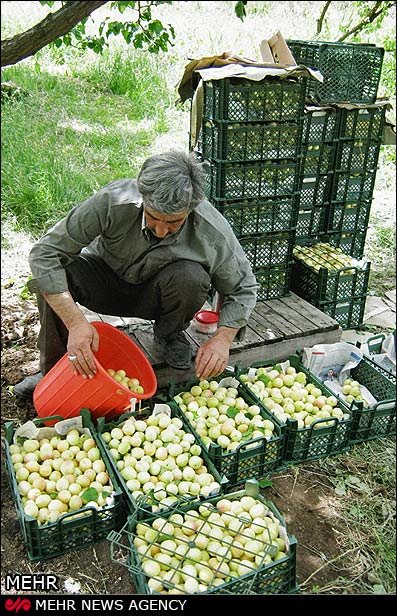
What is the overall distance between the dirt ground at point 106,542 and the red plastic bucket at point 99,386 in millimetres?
343

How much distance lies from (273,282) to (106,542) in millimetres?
1960

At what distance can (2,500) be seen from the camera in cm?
247

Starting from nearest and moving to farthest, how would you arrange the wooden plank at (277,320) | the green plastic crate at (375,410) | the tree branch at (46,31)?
the tree branch at (46,31) → the green plastic crate at (375,410) → the wooden plank at (277,320)

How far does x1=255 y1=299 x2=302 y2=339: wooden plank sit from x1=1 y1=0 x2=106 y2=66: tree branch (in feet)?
6.31

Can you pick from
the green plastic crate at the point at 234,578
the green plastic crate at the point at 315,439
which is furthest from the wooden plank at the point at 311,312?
the green plastic crate at the point at 234,578

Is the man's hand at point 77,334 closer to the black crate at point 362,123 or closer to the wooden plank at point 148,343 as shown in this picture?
the wooden plank at point 148,343

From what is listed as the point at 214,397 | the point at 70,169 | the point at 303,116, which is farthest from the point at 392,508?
the point at 70,169

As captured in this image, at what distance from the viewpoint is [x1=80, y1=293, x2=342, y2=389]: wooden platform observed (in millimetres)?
3117

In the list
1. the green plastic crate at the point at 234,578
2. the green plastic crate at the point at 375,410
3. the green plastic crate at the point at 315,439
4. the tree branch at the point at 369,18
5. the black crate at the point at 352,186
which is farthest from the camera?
the tree branch at the point at 369,18

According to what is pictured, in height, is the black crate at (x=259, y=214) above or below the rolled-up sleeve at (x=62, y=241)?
below

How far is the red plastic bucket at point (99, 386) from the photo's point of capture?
8.39 ft

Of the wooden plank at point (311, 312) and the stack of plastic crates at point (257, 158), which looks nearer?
the stack of plastic crates at point (257, 158)

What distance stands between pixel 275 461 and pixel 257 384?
45 cm

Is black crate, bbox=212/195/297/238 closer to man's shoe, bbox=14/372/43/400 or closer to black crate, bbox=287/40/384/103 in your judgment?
black crate, bbox=287/40/384/103
